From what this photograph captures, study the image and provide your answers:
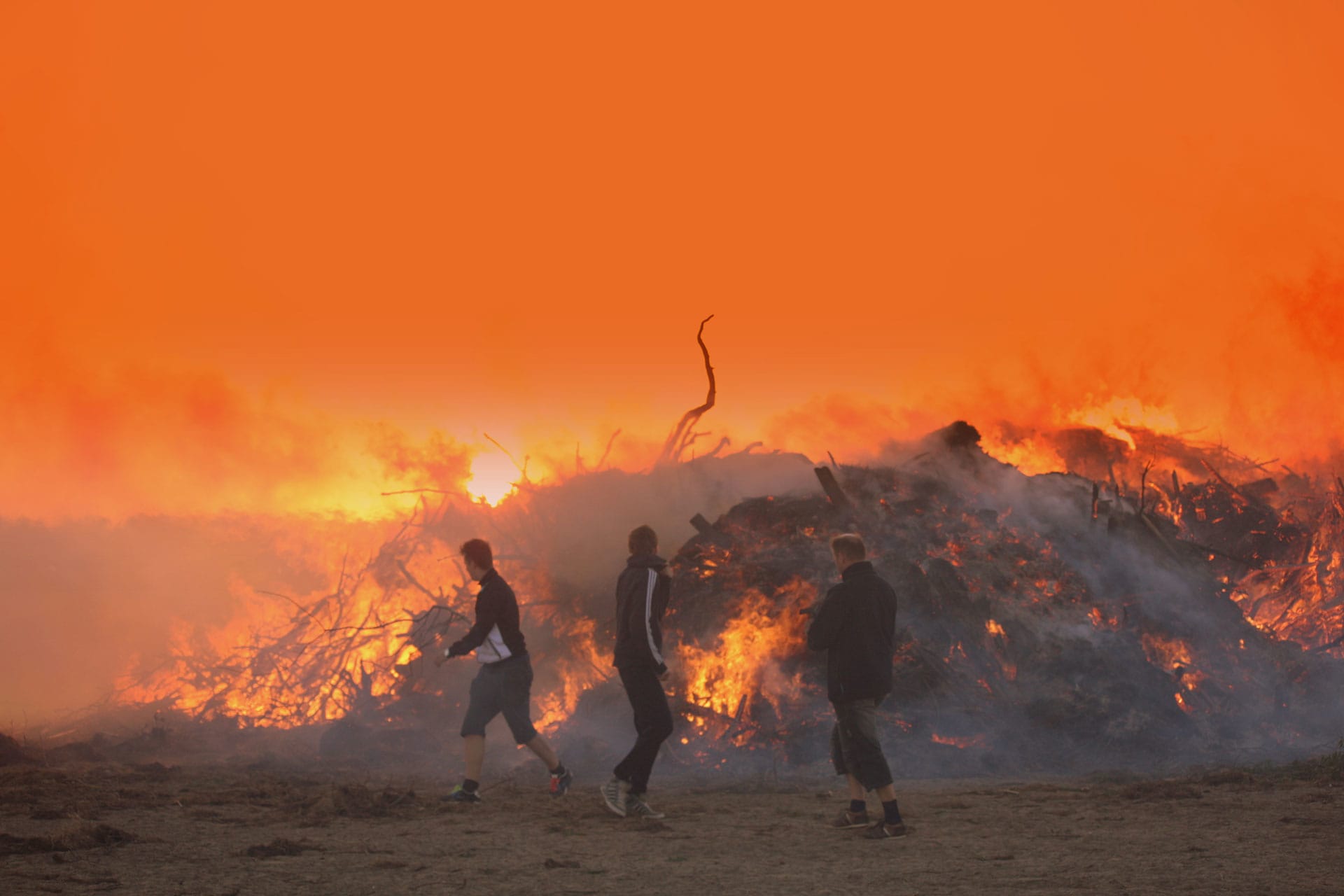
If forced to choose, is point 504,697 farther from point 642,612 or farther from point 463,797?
point 642,612

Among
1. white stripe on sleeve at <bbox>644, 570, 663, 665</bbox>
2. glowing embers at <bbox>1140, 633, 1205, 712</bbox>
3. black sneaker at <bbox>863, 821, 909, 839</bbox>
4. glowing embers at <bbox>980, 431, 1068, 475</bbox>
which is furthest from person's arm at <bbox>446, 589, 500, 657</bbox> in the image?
glowing embers at <bbox>980, 431, 1068, 475</bbox>

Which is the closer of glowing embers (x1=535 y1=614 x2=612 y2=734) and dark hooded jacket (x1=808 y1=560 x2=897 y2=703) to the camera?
dark hooded jacket (x1=808 y1=560 x2=897 y2=703)

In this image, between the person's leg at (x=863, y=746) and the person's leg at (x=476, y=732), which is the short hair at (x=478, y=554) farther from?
the person's leg at (x=863, y=746)

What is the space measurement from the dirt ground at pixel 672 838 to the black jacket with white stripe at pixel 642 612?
4.00 feet

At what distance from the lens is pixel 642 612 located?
8188 millimetres

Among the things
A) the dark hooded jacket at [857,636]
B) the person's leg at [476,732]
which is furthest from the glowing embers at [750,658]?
the dark hooded jacket at [857,636]

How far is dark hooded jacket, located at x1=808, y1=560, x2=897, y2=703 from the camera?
748 centimetres

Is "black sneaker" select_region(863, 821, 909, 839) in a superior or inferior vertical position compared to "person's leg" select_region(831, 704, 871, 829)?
inferior

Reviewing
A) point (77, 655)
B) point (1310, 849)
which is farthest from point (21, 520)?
point (1310, 849)

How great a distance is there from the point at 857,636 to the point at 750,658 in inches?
199

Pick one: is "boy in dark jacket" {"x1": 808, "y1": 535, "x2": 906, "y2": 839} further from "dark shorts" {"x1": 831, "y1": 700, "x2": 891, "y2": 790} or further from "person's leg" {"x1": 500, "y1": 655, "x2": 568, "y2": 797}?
"person's leg" {"x1": 500, "y1": 655, "x2": 568, "y2": 797}

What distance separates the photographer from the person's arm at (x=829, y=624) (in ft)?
24.8

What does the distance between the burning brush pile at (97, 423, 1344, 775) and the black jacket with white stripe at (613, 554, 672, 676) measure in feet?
11.9

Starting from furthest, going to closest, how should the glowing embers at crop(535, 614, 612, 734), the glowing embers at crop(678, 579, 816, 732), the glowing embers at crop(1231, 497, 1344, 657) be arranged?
the glowing embers at crop(1231, 497, 1344, 657) < the glowing embers at crop(535, 614, 612, 734) < the glowing embers at crop(678, 579, 816, 732)
